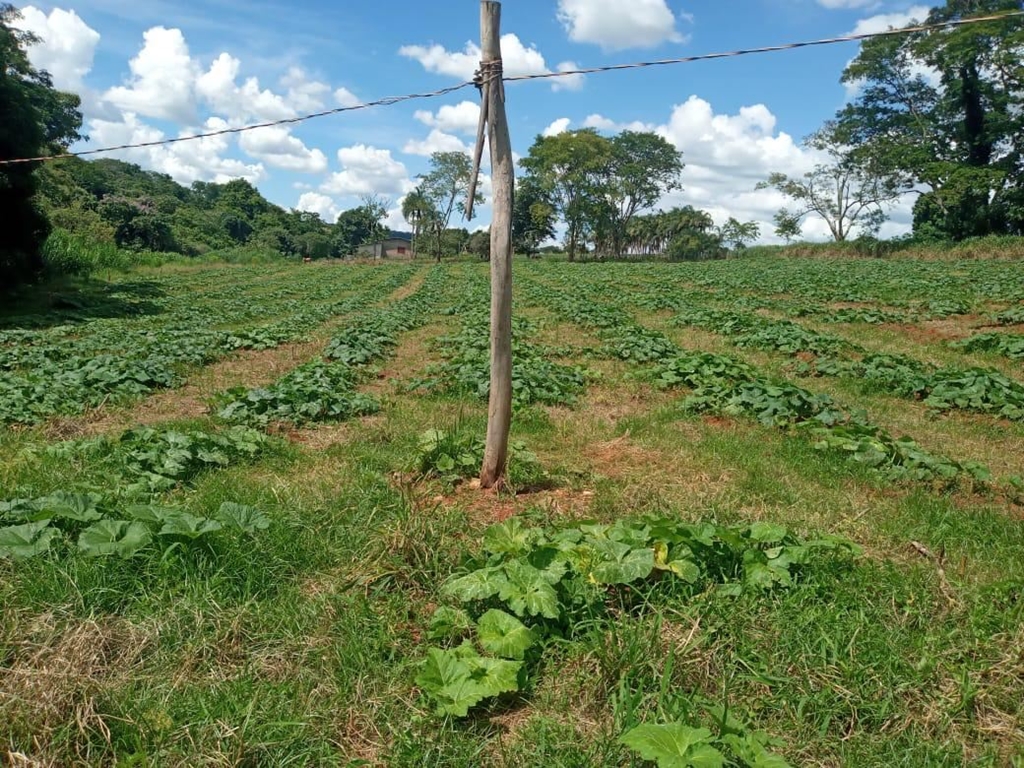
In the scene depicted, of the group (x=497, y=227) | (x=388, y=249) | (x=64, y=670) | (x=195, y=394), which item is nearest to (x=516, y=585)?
(x=64, y=670)

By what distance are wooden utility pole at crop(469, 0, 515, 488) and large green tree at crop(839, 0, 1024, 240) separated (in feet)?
154

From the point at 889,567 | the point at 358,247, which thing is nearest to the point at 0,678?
the point at 889,567

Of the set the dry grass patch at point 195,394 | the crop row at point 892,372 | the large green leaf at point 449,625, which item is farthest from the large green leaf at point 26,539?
the crop row at point 892,372

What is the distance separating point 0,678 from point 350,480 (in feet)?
9.31

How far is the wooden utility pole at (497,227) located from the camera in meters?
4.88

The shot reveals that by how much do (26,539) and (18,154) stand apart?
1848cm

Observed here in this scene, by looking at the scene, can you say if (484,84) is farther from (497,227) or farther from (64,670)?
(64,670)

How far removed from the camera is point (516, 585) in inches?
131

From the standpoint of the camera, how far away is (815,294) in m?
21.9

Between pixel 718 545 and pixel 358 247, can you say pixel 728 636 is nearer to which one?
pixel 718 545

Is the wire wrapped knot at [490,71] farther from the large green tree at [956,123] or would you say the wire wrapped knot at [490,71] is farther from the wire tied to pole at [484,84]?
the large green tree at [956,123]

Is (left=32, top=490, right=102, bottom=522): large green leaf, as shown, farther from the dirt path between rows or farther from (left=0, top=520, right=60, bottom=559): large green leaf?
the dirt path between rows

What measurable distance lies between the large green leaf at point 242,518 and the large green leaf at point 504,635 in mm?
1567

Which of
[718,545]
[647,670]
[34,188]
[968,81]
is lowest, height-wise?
[647,670]
